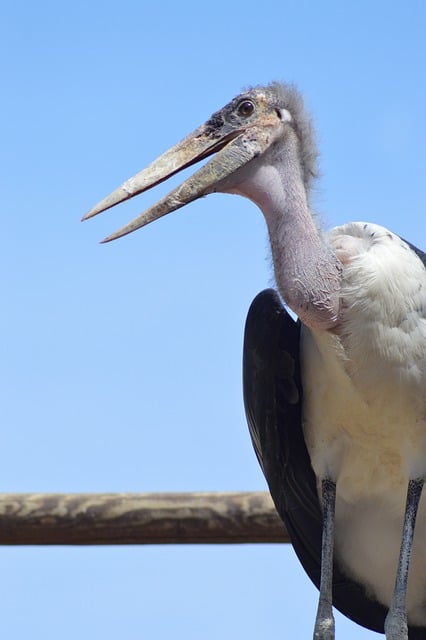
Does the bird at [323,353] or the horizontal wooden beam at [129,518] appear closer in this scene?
the bird at [323,353]

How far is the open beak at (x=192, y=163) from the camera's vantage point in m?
5.62

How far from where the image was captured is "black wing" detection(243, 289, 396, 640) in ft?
20.2

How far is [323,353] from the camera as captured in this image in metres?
5.86

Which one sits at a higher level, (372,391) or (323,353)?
(323,353)

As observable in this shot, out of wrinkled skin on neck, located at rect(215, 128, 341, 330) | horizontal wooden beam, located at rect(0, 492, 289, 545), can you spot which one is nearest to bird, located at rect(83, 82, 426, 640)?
wrinkled skin on neck, located at rect(215, 128, 341, 330)

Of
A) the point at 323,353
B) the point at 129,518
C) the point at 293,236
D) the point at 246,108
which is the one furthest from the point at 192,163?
the point at 129,518

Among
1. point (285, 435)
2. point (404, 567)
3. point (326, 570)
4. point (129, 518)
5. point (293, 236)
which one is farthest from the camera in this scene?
point (129, 518)

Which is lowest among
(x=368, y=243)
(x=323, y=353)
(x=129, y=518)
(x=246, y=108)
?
(x=129, y=518)

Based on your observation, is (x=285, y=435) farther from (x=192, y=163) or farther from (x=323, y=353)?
(x=192, y=163)

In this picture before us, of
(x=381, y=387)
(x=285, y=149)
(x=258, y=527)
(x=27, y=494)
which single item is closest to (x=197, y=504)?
(x=258, y=527)

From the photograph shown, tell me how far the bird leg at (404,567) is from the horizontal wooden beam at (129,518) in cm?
76

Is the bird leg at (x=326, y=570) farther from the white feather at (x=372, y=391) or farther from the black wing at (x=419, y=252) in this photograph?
the black wing at (x=419, y=252)

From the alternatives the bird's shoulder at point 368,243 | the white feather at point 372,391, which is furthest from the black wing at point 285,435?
the bird's shoulder at point 368,243

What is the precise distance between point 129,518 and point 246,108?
5.49 feet
